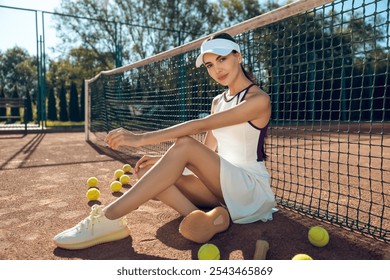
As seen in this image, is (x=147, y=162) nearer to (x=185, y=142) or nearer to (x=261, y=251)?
(x=185, y=142)

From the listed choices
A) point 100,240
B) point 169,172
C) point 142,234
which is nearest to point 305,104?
point 169,172

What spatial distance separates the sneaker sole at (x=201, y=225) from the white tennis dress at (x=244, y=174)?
121 mm

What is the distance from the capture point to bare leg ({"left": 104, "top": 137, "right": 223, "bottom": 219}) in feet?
7.47

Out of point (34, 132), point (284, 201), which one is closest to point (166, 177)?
point (284, 201)

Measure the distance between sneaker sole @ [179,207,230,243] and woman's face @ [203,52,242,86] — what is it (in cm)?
99

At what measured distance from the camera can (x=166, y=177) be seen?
2.31 meters

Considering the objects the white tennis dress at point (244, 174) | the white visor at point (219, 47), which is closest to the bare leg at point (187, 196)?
the white tennis dress at point (244, 174)

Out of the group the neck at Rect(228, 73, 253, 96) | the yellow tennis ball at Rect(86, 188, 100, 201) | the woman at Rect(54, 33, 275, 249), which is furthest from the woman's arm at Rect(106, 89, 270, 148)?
the yellow tennis ball at Rect(86, 188, 100, 201)

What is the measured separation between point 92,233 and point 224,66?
150 centimetres

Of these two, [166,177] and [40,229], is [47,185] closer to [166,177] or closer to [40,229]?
[40,229]

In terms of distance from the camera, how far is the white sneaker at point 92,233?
2.30 metres

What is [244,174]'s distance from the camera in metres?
2.48

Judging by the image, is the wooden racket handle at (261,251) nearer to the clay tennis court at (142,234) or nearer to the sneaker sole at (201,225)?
the clay tennis court at (142,234)
